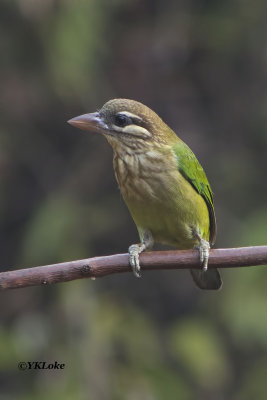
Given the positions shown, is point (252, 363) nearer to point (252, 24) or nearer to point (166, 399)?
point (166, 399)

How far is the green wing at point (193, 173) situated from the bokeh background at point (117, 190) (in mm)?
1172

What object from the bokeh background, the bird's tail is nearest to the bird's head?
the bird's tail

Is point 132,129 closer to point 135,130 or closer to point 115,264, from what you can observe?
point 135,130

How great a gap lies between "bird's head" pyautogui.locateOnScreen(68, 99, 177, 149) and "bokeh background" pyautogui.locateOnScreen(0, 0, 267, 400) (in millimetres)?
1731

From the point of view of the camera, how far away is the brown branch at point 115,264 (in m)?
3.42

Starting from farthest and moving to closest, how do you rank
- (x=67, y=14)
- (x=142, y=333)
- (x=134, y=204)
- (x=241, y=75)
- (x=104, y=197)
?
(x=241, y=75) → (x=104, y=197) → (x=67, y=14) → (x=142, y=333) → (x=134, y=204)

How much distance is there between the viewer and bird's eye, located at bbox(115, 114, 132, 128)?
437 centimetres

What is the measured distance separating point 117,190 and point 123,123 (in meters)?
3.02

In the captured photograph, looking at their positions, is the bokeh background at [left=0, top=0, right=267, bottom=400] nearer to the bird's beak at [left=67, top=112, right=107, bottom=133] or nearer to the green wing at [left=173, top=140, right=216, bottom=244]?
the green wing at [left=173, top=140, right=216, bottom=244]

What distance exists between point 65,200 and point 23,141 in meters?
0.93

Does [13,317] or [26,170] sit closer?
[13,317]

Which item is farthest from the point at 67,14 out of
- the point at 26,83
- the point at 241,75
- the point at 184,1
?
the point at 241,75

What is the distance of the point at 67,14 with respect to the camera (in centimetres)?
638

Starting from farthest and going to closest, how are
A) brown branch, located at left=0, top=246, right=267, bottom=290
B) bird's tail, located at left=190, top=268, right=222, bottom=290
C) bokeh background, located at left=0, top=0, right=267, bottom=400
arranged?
bokeh background, located at left=0, top=0, right=267, bottom=400
bird's tail, located at left=190, top=268, right=222, bottom=290
brown branch, located at left=0, top=246, right=267, bottom=290
